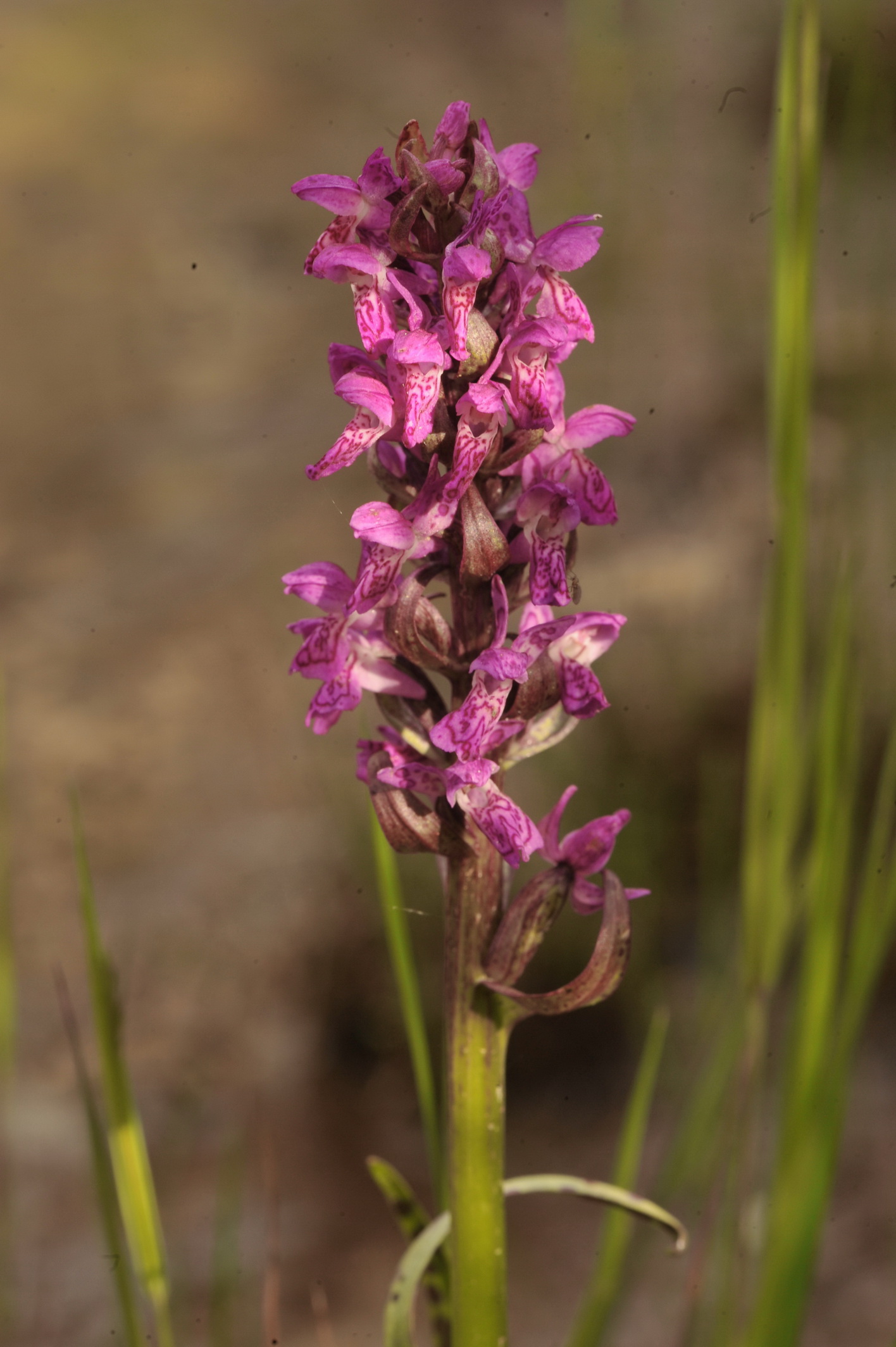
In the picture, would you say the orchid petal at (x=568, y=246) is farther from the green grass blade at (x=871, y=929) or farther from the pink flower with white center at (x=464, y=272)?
the green grass blade at (x=871, y=929)

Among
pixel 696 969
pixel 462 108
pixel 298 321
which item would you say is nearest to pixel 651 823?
pixel 696 969

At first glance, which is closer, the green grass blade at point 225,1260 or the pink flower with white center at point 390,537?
the pink flower with white center at point 390,537

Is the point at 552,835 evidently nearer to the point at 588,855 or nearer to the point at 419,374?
the point at 588,855

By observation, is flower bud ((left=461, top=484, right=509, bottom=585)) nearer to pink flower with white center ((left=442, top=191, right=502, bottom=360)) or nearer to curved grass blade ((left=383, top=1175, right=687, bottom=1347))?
pink flower with white center ((left=442, top=191, right=502, bottom=360))

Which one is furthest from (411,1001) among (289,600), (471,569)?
A: (289,600)

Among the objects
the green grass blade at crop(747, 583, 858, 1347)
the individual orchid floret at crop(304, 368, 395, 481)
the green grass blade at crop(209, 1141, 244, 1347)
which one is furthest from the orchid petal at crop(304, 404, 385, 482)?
the green grass blade at crop(209, 1141, 244, 1347)

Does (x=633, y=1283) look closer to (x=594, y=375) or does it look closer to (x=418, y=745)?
(x=418, y=745)

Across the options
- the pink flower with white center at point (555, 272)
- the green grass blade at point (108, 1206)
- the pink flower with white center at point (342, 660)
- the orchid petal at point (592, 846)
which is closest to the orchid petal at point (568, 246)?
the pink flower with white center at point (555, 272)
